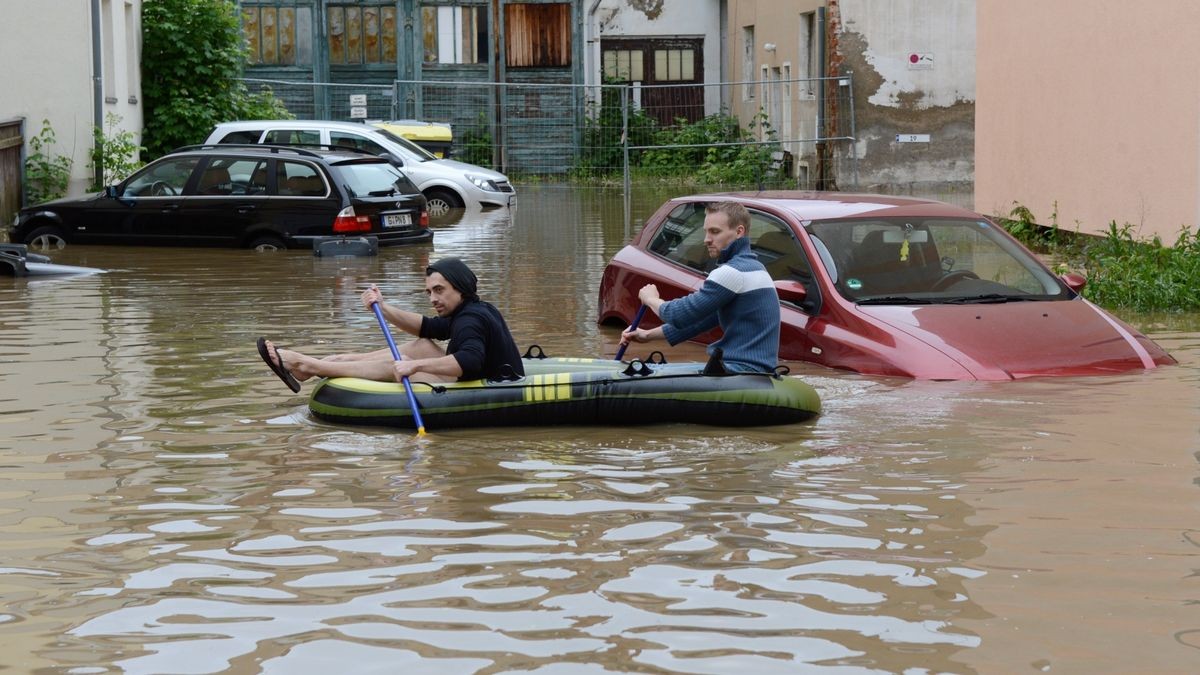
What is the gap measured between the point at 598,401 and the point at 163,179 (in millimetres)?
13531

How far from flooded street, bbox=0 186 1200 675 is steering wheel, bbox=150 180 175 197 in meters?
9.63

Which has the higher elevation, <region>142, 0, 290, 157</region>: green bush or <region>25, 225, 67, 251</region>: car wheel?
<region>142, 0, 290, 157</region>: green bush

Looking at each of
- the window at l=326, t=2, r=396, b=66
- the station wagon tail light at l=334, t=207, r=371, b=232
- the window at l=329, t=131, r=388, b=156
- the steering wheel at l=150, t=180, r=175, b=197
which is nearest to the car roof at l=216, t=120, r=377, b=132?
the window at l=329, t=131, r=388, b=156

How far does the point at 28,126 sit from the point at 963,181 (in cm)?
1707

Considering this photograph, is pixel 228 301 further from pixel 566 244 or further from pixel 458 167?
pixel 458 167

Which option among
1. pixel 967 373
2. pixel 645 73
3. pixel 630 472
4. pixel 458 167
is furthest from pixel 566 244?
pixel 645 73

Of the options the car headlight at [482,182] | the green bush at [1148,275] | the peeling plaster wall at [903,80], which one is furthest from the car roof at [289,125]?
the green bush at [1148,275]

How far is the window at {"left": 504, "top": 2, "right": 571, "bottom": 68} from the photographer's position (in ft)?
135

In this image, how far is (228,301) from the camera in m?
16.5

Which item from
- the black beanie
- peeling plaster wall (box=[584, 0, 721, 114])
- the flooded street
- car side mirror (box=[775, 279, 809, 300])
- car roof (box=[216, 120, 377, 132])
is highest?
peeling plaster wall (box=[584, 0, 721, 114])

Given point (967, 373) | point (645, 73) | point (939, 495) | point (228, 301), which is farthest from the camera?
point (645, 73)

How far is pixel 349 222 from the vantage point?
21.2 metres

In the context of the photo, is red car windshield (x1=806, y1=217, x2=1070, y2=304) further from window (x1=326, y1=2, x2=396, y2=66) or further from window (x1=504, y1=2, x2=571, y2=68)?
window (x1=326, y1=2, x2=396, y2=66)

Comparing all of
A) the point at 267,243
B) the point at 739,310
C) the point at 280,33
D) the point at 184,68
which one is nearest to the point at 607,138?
the point at 280,33
